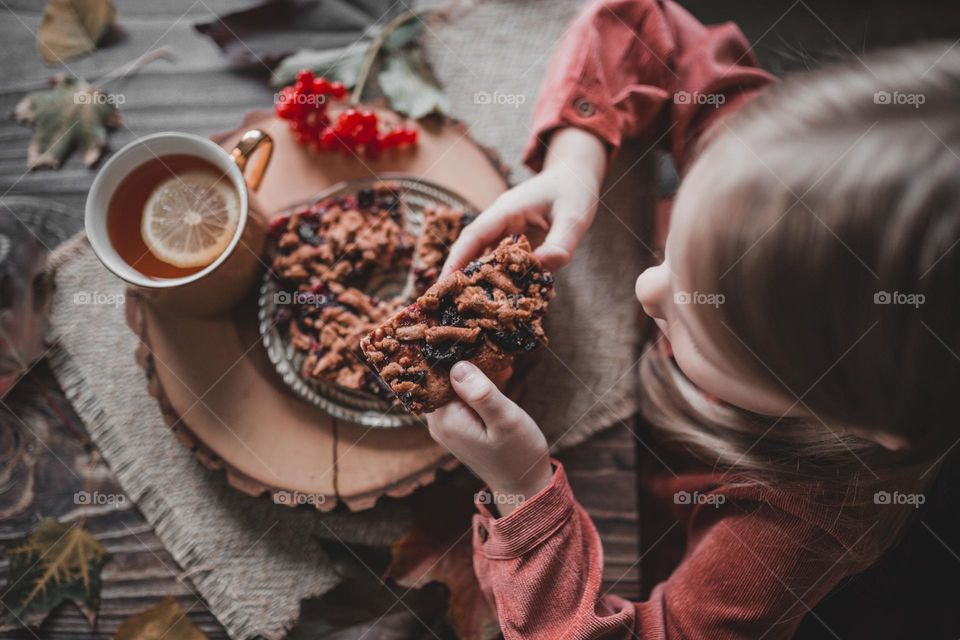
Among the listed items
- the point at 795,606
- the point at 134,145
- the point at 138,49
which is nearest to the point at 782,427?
the point at 795,606

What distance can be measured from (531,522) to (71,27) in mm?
1630

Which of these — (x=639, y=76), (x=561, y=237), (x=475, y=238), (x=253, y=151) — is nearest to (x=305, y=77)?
(x=253, y=151)

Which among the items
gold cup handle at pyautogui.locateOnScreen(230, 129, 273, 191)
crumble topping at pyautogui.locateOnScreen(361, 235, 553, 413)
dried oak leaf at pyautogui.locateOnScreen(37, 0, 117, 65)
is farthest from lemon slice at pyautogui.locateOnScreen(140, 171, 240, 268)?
dried oak leaf at pyautogui.locateOnScreen(37, 0, 117, 65)

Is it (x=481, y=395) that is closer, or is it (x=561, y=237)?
(x=481, y=395)

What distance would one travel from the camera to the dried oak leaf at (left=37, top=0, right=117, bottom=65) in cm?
153

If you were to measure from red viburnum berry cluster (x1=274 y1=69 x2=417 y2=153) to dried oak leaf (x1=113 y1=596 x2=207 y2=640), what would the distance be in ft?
3.52

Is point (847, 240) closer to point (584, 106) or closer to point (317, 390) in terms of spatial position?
point (584, 106)

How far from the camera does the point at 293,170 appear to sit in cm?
132

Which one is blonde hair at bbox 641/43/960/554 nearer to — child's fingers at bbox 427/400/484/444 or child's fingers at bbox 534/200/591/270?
child's fingers at bbox 534/200/591/270

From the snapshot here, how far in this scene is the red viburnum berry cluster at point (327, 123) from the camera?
1265mm

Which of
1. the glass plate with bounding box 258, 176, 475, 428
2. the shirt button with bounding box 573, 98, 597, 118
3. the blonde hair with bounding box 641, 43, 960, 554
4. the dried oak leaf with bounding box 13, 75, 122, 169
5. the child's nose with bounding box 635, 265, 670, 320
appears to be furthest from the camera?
the dried oak leaf with bounding box 13, 75, 122, 169

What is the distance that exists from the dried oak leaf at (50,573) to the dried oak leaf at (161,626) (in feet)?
0.30

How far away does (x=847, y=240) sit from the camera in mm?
684

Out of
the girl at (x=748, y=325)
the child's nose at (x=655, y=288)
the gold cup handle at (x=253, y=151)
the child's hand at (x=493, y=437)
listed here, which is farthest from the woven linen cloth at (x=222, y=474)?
the gold cup handle at (x=253, y=151)
